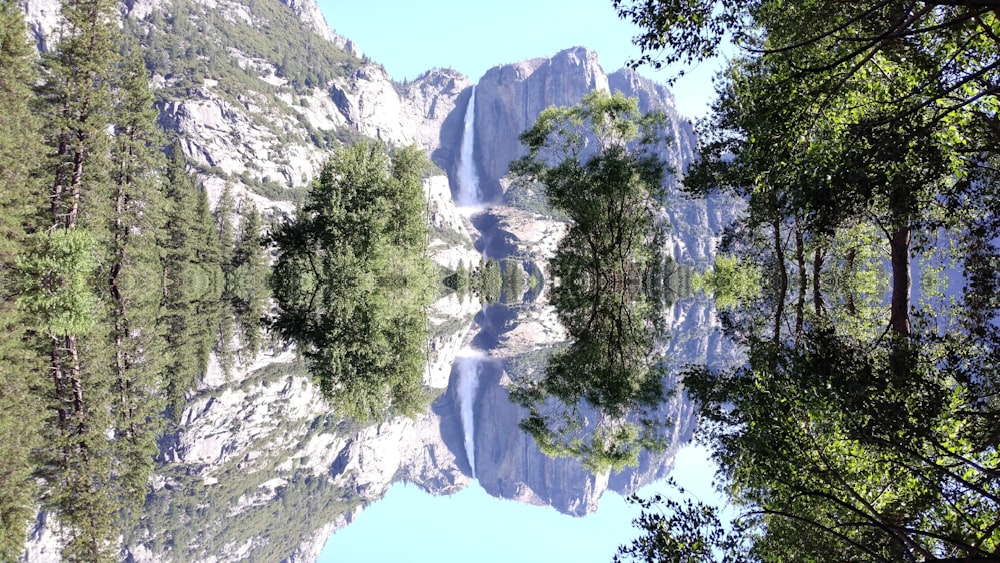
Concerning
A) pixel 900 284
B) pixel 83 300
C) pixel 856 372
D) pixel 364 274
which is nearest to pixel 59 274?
pixel 83 300

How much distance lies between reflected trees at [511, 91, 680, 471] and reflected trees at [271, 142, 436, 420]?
477 cm

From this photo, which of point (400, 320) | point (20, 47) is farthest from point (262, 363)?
point (20, 47)

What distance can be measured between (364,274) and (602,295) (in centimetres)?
1808

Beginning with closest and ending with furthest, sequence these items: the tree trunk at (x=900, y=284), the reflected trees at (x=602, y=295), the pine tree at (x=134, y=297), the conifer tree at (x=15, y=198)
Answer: the pine tree at (x=134, y=297) → the reflected trees at (x=602, y=295) → the conifer tree at (x=15, y=198) → the tree trunk at (x=900, y=284)

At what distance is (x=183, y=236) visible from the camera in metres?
66.4

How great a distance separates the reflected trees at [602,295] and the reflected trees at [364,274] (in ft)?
15.6

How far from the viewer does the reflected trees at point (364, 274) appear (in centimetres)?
2002

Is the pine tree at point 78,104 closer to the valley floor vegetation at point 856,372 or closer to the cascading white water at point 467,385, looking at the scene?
the cascading white water at point 467,385

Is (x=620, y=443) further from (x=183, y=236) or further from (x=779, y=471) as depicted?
(x=183, y=236)

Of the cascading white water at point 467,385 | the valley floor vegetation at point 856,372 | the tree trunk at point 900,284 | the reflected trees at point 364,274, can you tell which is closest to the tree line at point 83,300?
the reflected trees at point 364,274

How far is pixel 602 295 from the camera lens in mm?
44344

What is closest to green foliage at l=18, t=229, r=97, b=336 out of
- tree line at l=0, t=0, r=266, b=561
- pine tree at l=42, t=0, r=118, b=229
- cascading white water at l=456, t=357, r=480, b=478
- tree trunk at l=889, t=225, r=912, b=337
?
tree line at l=0, t=0, r=266, b=561

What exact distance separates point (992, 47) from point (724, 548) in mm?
8531

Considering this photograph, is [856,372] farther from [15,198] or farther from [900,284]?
[15,198]
